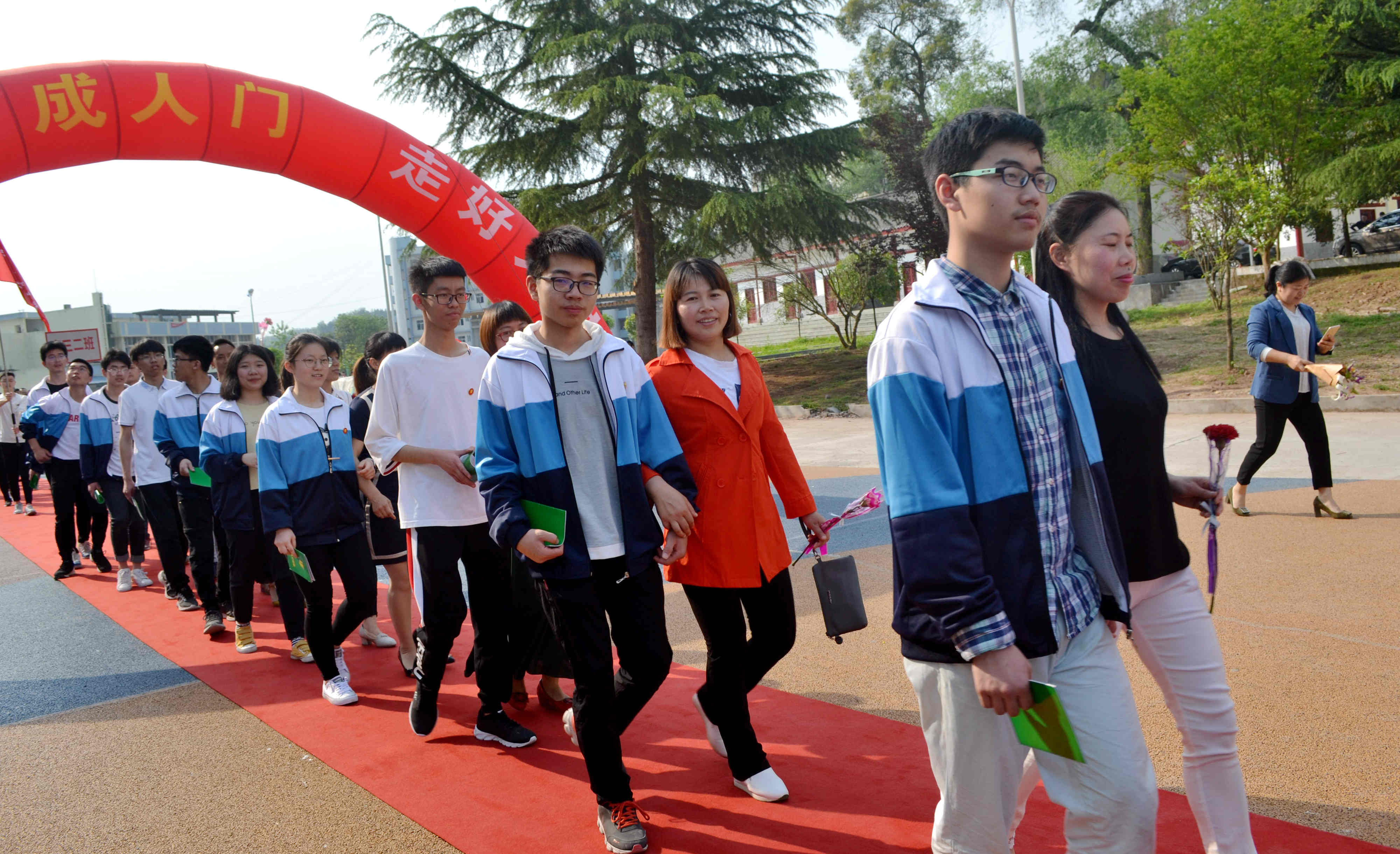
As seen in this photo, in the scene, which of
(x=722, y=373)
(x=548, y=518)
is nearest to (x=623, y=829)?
(x=548, y=518)

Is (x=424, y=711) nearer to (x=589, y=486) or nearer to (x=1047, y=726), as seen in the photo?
(x=589, y=486)

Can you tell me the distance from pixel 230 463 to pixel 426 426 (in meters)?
2.15

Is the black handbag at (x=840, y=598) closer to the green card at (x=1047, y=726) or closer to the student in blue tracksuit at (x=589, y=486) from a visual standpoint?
the student in blue tracksuit at (x=589, y=486)

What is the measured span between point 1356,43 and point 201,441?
27.9 metres

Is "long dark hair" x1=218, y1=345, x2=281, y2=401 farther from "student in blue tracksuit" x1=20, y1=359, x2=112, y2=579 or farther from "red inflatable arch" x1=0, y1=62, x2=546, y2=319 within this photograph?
"student in blue tracksuit" x1=20, y1=359, x2=112, y2=579

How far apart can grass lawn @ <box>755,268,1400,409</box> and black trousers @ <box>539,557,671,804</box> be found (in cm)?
992

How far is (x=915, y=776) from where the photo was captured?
11.4 ft

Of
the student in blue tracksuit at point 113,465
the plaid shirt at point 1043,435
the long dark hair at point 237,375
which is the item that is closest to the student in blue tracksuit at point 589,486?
the plaid shirt at point 1043,435

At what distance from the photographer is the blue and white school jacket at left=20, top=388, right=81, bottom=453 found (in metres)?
9.31

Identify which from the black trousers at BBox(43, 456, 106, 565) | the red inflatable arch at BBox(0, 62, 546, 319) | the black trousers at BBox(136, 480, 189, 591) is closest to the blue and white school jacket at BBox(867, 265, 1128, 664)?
the red inflatable arch at BBox(0, 62, 546, 319)

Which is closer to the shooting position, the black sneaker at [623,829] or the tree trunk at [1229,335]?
the black sneaker at [623,829]

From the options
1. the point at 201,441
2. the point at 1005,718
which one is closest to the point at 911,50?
the point at 201,441

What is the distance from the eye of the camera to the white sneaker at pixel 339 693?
4801mm

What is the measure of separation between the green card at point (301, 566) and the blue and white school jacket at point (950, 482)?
3.55 metres
